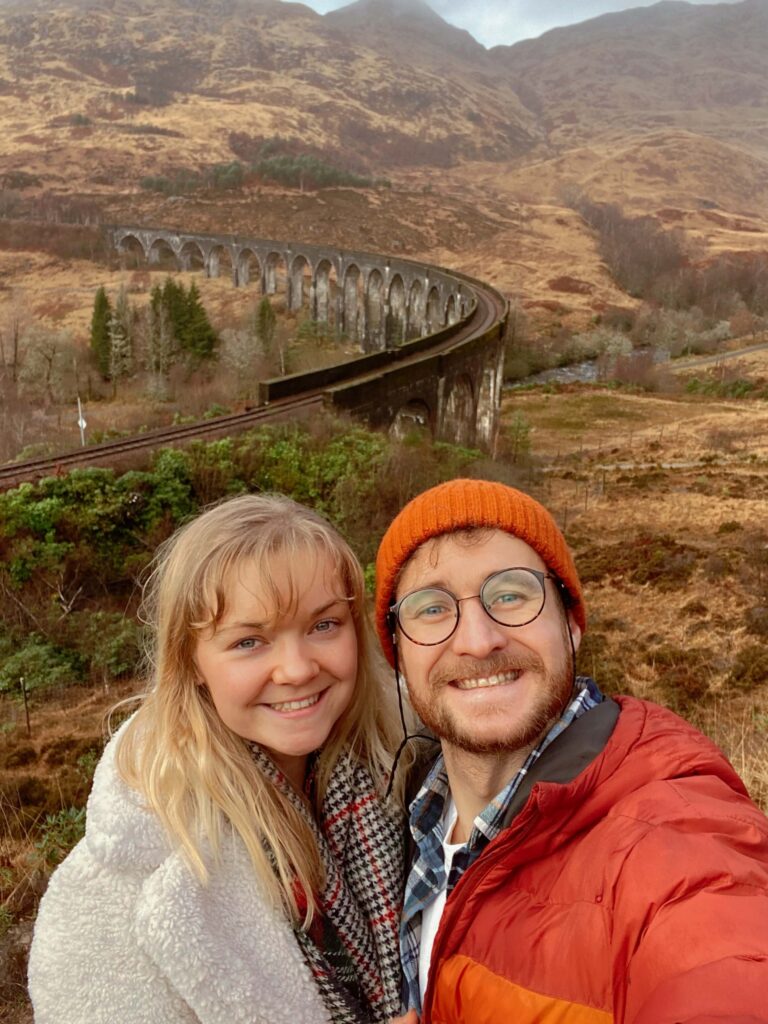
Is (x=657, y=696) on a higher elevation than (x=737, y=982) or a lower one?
lower

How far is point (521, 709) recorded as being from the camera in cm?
180

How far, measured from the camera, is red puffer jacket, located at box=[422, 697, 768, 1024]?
1.22m

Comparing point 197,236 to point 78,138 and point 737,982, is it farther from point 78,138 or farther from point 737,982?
point 737,982

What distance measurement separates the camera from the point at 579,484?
21406 millimetres

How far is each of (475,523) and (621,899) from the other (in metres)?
0.91

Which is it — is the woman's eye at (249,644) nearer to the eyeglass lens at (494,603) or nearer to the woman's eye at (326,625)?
the woman's eye at (326,625)

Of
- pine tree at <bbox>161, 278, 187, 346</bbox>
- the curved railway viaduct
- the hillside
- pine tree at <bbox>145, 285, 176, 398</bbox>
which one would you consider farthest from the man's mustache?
the hillside

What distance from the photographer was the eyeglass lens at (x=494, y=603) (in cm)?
188

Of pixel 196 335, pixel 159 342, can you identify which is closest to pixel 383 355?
pixel 159 342

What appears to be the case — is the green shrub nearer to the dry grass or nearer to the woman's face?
the woman's face

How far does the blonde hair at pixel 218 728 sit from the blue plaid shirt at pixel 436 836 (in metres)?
0.25

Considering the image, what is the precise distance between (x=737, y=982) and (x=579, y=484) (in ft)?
68.7

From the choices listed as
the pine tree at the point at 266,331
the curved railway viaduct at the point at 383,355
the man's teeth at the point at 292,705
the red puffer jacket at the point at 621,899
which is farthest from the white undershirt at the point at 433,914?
the pine tree at the point at 266,331

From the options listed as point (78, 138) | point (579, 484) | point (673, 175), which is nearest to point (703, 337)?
point (579, 484)
